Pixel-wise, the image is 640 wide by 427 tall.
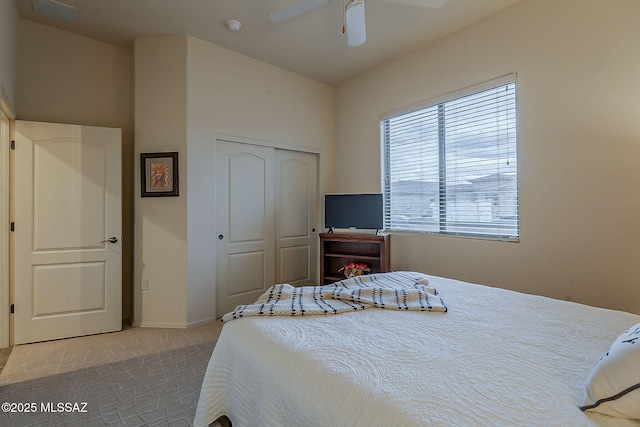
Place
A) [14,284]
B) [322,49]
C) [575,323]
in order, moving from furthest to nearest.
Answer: [322,49]
[14,284]
[575,323]

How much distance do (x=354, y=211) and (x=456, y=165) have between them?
1.20 meters

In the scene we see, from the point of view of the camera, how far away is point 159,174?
319cm

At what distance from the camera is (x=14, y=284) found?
2.80 meters

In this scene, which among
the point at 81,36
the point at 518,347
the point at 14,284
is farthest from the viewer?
the point at 81,36

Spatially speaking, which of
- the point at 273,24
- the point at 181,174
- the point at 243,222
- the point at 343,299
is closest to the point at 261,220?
the point at 243,222

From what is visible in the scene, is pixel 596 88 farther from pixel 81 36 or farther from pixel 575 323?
pixel 81 36

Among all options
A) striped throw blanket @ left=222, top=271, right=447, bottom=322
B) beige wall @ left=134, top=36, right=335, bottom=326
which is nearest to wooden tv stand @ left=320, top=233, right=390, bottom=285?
beige wall @ left=134, top=36, right=335, bottom=326

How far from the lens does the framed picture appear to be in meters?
3.18

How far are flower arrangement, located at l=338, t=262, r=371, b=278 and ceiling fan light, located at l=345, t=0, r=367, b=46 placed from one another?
232 centimetres

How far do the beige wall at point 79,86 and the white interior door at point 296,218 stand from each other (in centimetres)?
166

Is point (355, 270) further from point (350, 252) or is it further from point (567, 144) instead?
point (567, 144)

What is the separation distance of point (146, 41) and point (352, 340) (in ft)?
11.6

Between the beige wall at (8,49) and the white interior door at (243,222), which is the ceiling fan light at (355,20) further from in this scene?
the beige wall at (8,49)

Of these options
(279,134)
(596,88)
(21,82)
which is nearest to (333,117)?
(279,134)
